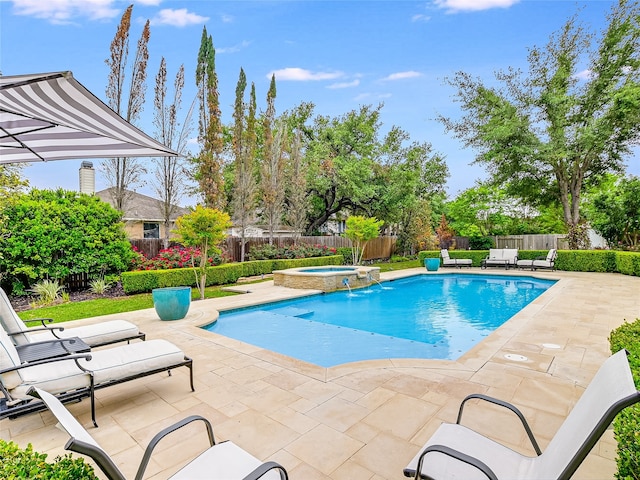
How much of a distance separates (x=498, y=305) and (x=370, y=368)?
728 cm

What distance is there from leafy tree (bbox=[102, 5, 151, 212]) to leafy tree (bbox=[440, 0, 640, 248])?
15.5 m

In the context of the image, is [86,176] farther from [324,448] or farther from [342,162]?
[324,448]

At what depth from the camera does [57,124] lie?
10.8ft

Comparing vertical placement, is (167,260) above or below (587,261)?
above

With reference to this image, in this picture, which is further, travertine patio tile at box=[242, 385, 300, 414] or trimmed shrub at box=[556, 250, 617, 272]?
trimmed shrub at box=[556, 250, 617, 272]

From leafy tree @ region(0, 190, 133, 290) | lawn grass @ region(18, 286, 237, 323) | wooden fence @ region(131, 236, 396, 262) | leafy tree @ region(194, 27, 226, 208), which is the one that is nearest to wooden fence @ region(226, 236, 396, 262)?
wooden fence @ region(131, 236, 396, 262)

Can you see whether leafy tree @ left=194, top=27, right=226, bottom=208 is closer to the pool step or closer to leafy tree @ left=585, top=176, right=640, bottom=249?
the pool step

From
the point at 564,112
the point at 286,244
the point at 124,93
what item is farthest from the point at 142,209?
the point at 564,112

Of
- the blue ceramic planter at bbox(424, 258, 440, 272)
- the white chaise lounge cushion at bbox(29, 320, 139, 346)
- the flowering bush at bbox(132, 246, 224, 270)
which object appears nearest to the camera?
the white chaise lounge cushion at bbox(29, 320, 139, 346)

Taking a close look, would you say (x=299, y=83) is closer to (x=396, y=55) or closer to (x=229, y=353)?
(x=396, y=55)

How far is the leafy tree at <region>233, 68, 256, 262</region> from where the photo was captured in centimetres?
1680

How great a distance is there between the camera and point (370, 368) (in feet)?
13.9

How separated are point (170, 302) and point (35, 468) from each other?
553 centimetres

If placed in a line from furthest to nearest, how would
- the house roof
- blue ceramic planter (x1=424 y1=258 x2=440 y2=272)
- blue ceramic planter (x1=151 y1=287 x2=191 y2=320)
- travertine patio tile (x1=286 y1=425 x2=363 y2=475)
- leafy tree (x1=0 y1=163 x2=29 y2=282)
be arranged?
the house roof → blue ceramic planter (x1=424 y1=258 x2=440 y2=272) → leafy tree (x1=0 y1=163 x2=29 y2=282) → blue ceramic planter (x1=151 y1=287 x2=191 y2=320) → travertine patio tile (x1=286 y1=425 x2=363 y2=475)
